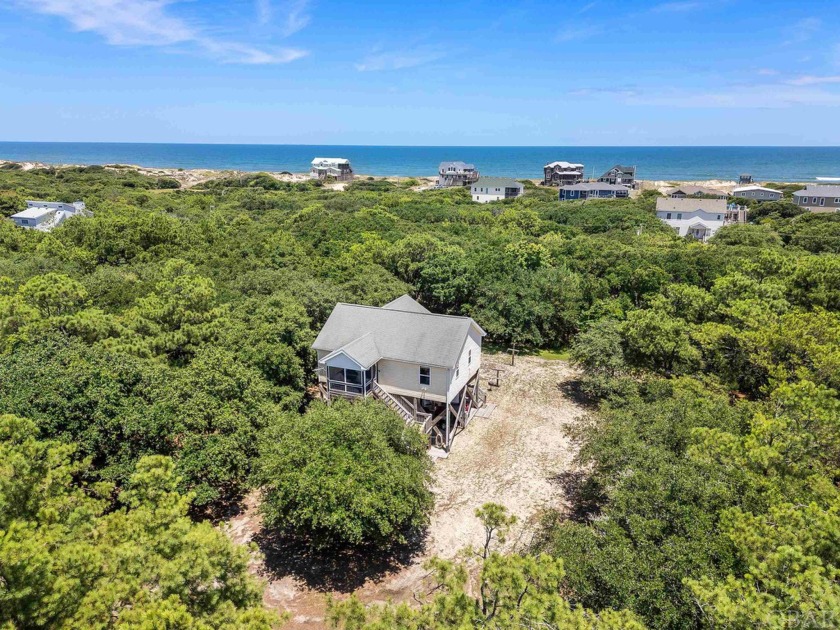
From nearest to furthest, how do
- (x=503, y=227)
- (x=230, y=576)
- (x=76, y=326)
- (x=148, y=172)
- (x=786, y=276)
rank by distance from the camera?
(x=230, y=576), (x=76, y=326), (x=786, y=276), (x=503, y=227), (x=148, y=172)

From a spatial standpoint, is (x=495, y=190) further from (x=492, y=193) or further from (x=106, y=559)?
(x=106, y=559)

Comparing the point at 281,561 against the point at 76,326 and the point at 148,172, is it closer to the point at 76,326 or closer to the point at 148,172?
the point at 76,326

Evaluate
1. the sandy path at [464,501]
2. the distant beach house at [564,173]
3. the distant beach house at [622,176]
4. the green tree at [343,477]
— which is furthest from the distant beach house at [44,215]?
the distant beach house at [564,173]

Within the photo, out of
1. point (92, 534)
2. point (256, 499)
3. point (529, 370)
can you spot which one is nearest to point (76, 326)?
point (256, 499)

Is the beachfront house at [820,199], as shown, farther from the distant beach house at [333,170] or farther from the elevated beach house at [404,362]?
the distant beach house at [333,170]

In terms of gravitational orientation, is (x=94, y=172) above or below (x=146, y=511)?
above

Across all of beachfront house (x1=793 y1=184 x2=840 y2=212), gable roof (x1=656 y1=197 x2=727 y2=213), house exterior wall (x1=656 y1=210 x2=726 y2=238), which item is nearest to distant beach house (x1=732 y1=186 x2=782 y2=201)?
beachfront house (x1=793 y1=184 x2=840 y2=212)
